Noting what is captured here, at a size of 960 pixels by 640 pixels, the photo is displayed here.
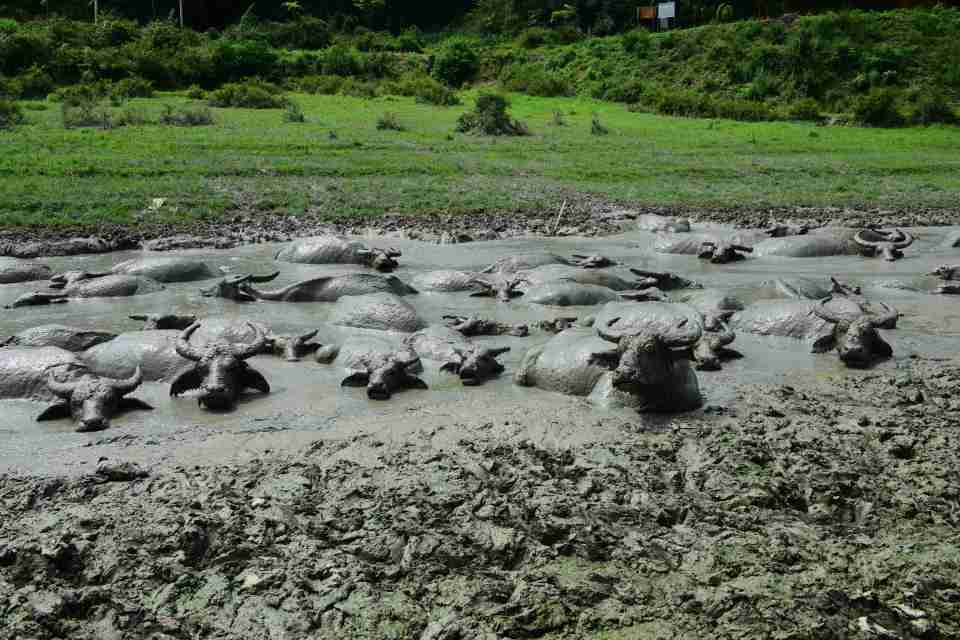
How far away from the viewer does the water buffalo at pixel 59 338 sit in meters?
7.80

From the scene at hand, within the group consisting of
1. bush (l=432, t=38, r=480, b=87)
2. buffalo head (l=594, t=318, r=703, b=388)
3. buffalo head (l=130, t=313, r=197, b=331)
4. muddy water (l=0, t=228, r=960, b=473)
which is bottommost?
muddy water (l=0, t=228, r=960, b=473)

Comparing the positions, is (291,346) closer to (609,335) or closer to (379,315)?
(379,315)

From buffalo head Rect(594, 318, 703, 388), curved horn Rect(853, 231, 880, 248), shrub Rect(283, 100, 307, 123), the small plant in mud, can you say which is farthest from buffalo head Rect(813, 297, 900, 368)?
shrub Rect(283, 100, 307, 123)

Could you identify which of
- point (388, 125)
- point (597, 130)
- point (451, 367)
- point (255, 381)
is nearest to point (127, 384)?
point (255, 381)

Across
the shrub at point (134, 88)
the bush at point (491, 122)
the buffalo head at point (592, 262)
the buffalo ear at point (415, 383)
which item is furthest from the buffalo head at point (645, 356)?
the shrub at point (134, 88)

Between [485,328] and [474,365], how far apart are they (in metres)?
1.51

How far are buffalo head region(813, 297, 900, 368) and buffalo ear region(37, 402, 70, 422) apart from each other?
601 centimetres

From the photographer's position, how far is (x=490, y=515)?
490 cm

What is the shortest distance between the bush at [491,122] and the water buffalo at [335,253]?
14.3m

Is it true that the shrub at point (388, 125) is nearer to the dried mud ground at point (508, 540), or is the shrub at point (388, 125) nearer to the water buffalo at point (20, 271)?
the water buffalo at point (20, 271)

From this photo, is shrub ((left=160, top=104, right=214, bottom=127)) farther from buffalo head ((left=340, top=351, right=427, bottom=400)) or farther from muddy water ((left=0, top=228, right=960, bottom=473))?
buffalo head ((left=340, top=351, right=427, bottom=400))

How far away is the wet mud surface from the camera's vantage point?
13.2 ft

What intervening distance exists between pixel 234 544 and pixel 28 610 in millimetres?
912

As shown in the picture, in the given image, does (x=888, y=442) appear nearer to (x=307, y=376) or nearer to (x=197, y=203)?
(x=307, y=376)
